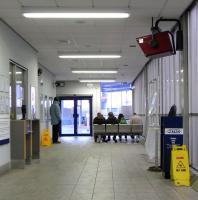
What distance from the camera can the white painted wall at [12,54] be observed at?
7805 millimetres

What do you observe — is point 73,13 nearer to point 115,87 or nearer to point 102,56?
point 102,56

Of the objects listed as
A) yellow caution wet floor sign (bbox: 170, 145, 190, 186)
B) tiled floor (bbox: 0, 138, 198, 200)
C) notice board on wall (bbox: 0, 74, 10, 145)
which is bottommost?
tiled floor (bbox: 0, 138, 198, 200)

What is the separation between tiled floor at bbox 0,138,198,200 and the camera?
5.43 metres

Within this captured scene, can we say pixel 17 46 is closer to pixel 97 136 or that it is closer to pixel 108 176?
pixel 108 176

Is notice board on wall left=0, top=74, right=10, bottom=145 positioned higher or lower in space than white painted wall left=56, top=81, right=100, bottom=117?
lower

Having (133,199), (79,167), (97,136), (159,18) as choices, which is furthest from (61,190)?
(97,136)

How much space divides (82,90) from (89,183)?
49.8 feet

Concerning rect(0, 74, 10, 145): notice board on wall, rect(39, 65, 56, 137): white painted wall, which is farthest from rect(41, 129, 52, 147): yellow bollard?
rect(0, 74, 10, 145): notice board on wall

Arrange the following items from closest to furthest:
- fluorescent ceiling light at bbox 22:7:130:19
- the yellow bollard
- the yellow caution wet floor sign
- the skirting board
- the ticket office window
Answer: the yellow caution wet floor sign → fluorescent ceiling light at bbox 22:7:130:19 → the skirting board → the ticket office window → the yellow bollard

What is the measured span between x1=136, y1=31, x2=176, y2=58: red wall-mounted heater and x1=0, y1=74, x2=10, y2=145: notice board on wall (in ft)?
9.91

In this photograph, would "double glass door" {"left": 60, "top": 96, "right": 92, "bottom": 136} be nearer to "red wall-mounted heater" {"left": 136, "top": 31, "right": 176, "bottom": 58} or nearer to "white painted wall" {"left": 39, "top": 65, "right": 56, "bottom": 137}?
"white painted wall" {"left": 39, "top": 65, "right": 56, "bottom": 137}

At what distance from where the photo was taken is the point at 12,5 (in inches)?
269

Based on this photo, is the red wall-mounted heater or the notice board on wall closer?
the red wall-mounted heater

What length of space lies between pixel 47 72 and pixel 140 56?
504cm
